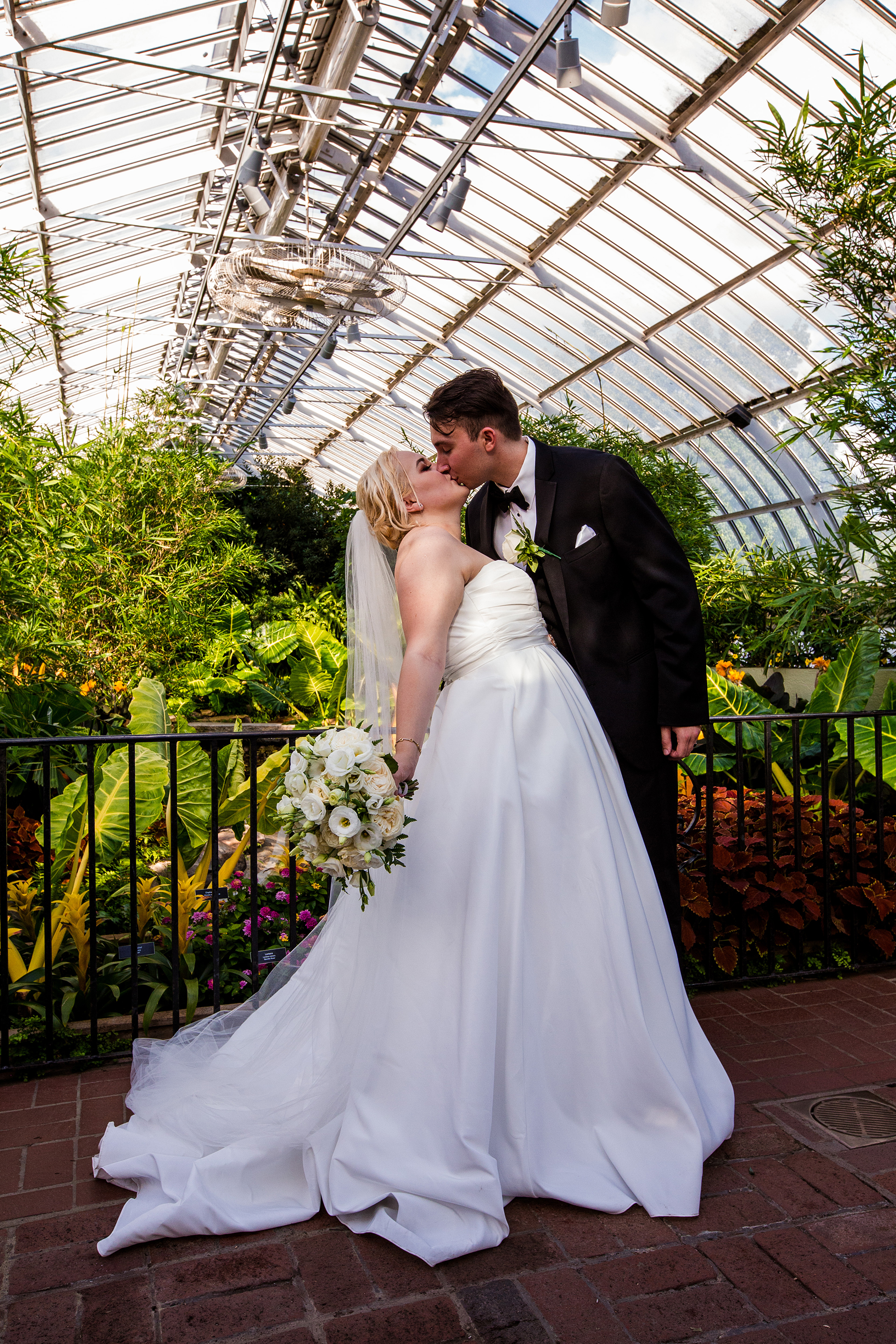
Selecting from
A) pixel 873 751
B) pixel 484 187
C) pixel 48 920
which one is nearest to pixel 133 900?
pixel 48 920

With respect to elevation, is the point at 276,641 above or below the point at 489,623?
above

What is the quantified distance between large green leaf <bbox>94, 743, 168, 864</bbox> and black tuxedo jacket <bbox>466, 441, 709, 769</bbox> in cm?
163

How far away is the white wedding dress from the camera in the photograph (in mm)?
2066

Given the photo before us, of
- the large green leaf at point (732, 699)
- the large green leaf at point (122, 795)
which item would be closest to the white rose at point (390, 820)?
the large green leaf at point (122, 795)

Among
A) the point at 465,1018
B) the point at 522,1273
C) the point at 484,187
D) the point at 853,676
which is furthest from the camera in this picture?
the point at 484,187

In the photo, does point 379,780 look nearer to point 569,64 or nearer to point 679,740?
point 679,740

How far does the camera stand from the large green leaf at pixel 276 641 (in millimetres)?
10000

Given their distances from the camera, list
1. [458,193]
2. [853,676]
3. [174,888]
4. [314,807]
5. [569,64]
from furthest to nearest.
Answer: [458,193], [569,64], [853,676], [174,888], [314,807]

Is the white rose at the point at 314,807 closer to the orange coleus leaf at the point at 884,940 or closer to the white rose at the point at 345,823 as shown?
the white rose at the point at 345,823

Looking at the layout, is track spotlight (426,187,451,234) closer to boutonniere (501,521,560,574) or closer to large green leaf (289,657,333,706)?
large green leaf (289,657,333,706)

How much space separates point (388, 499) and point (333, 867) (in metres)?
0.89

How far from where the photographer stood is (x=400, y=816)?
2086 mm

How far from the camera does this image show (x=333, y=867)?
80.7 inches

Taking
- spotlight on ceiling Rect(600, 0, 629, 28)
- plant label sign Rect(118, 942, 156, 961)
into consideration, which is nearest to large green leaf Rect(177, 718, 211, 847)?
plant label sign Rect(118, 942, 156, 961)
